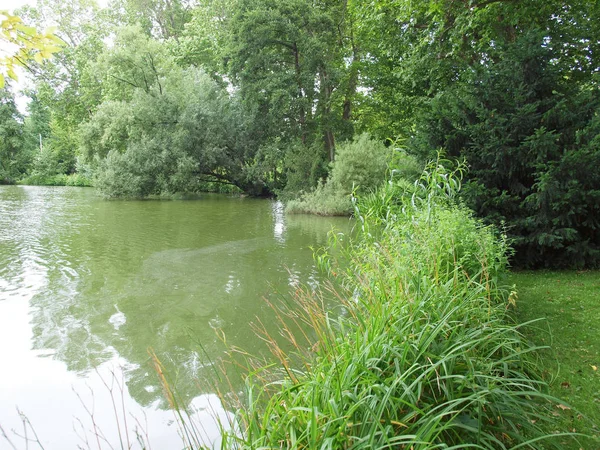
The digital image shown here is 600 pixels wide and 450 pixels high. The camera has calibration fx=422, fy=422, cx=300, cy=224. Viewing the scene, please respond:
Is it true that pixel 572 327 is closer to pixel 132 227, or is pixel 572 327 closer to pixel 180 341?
pixel 180 341

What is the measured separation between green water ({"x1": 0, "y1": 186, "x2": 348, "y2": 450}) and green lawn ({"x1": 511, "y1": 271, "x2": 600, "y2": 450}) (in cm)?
211

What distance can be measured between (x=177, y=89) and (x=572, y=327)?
76.5 ft

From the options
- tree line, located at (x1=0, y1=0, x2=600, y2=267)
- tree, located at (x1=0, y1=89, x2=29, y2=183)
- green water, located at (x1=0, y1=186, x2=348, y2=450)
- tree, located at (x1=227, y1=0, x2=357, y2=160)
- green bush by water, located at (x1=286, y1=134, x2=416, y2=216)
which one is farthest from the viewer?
tree, located at (x1=0, y1=89, x2=29, y2=183)

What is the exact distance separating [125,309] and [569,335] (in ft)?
16.8

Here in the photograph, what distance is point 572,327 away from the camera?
13.1 ft

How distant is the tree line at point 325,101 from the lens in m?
6.29

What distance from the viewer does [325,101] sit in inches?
803

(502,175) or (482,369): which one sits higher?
(502,175)

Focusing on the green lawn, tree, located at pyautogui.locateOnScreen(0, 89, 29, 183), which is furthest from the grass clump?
tree, located at pyautogui.locateOnScreen(0, 89, 29, 183)

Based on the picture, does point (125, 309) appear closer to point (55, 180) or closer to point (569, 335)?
point (569, 335)

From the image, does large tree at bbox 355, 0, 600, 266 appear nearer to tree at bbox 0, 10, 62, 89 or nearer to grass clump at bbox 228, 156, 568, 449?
grass clump at bbox 228, 156, 568, 449

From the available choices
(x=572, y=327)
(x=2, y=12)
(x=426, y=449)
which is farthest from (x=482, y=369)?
(x=2, y=12)

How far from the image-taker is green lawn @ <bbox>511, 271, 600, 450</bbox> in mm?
2605

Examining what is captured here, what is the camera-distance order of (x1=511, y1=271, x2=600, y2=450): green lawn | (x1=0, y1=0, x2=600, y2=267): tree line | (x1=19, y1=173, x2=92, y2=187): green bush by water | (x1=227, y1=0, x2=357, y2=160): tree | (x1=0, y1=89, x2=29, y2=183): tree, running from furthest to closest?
(x1=0, y1=89, x2=29, y2=183): tree, (x1=19, y1=173, x2=92, y2=187): green bush by water, (x1=227, y1=0, x2=357, y2=160): tree, (x1=0, y1=0, x2=600, y2=267): tree line, (x1=511, y1=271, x2=600, y2=450): green lawn
